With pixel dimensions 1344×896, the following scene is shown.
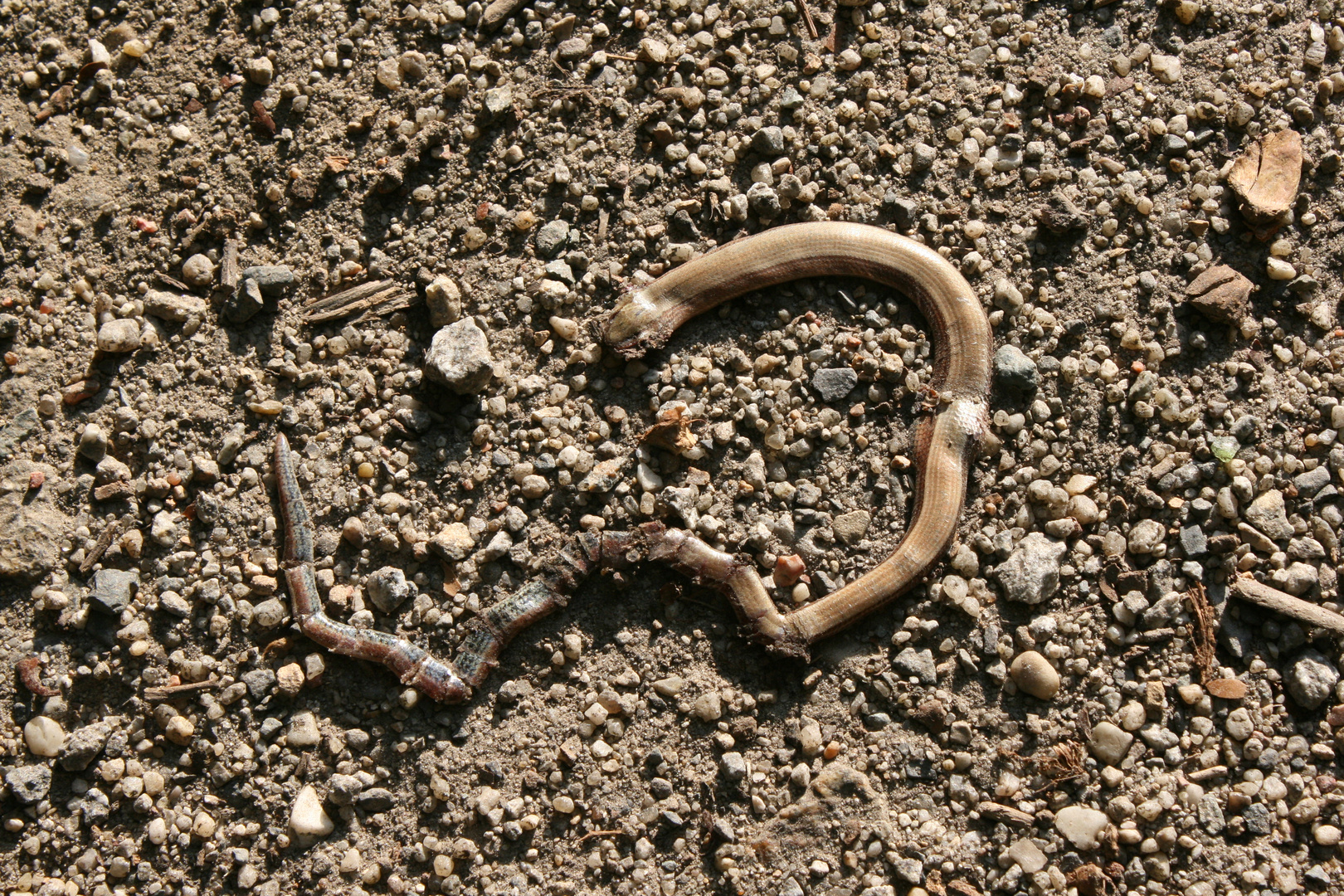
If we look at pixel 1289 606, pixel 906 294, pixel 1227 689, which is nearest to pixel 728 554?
pixel 906 294

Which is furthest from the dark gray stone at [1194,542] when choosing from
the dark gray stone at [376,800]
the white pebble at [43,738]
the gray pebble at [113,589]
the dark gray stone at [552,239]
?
the white pebble at [43,738]

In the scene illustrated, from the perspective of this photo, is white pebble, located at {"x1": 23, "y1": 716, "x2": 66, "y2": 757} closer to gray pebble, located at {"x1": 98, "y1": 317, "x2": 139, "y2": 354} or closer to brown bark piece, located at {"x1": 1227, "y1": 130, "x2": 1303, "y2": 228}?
gray pebble, located at {"x1": 98, "y1": 317, "x2": 139, "y2": 354}

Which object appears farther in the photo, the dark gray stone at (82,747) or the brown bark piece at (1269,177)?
the brown bark piece at (1269,177)

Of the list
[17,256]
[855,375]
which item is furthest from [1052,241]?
[17,256]

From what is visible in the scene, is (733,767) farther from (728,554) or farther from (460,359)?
(460,359)

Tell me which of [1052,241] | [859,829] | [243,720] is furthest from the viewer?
[1052,241]

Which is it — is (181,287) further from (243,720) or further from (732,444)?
(732,444)

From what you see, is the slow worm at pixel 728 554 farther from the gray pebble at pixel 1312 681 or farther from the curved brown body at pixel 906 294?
the gray pebble at pixel 1312 681
